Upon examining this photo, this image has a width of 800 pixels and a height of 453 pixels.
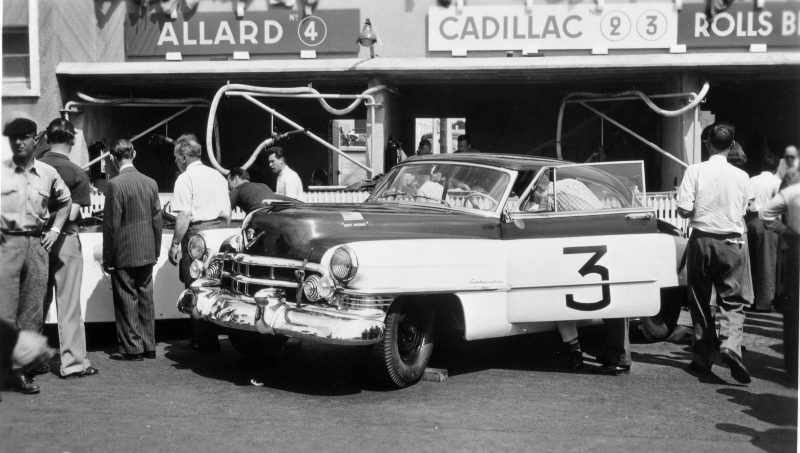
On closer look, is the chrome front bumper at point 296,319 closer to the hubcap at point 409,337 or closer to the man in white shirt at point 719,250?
the hubcap at point 409,337

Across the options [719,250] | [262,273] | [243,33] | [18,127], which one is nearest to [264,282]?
[262,273]

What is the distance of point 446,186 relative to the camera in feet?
23.0

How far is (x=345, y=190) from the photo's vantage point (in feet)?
40.8

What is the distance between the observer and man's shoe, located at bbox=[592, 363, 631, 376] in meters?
6.68

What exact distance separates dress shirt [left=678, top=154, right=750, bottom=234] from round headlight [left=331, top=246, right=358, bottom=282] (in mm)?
2622

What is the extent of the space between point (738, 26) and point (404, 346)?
922 cm

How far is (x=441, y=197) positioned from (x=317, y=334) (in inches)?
74.7

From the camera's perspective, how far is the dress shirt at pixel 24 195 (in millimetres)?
5770

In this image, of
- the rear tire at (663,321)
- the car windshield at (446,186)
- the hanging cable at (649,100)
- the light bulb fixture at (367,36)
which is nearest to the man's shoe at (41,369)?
the car windshield at (446,186)

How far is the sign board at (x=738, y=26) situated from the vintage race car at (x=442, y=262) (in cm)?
697

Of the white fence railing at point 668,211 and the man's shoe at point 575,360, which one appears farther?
the white fence railing at point 668,211

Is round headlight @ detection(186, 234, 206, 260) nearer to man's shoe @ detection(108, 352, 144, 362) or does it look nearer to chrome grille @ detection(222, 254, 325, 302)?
chrome grille @ detection(222, 254, 325, 302)

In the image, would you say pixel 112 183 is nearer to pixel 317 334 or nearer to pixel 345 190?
pixel 317 334

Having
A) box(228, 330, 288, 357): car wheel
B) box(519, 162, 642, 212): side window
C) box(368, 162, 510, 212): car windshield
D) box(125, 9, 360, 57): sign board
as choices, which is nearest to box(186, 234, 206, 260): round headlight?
box(228, 330, 288, 357): car wheel
